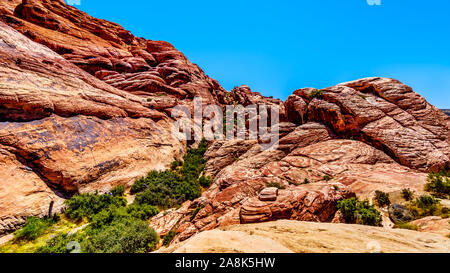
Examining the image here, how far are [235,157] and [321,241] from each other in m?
18.1

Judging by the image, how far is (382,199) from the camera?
970 cm

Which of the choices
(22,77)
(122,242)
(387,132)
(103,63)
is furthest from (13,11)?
(387,132)

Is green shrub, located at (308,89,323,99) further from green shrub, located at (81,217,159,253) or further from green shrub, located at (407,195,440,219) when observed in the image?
green shrub, located at (81,217,159,253)

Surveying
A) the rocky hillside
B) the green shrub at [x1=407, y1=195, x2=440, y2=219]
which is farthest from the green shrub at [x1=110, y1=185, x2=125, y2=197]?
the green shrub at [x1=407, y1=195, x2=440, y2=219]

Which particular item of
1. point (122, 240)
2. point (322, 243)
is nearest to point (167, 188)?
point (122, 240)

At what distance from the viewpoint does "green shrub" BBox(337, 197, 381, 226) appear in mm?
7984

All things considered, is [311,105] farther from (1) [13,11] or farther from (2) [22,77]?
(1) [13,11]

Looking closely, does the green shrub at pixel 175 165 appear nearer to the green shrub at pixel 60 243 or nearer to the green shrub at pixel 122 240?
the green shrub at pixel 122 240

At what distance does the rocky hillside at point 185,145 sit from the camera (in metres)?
10.5

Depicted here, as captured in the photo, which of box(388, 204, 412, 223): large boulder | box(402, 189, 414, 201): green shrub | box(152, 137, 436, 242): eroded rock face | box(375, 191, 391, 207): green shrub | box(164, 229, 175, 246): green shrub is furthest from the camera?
box(164, 229, 175, 246): green shrub

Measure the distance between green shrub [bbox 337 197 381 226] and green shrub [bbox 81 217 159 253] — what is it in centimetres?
1181

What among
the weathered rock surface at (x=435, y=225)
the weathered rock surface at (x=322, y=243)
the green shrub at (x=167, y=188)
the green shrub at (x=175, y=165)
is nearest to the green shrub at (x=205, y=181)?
the green shrub at (x=167, y=188)

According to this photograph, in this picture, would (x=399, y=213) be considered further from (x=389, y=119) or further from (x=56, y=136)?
(x=56, y=136)

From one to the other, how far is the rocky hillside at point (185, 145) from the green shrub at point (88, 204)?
939mm
